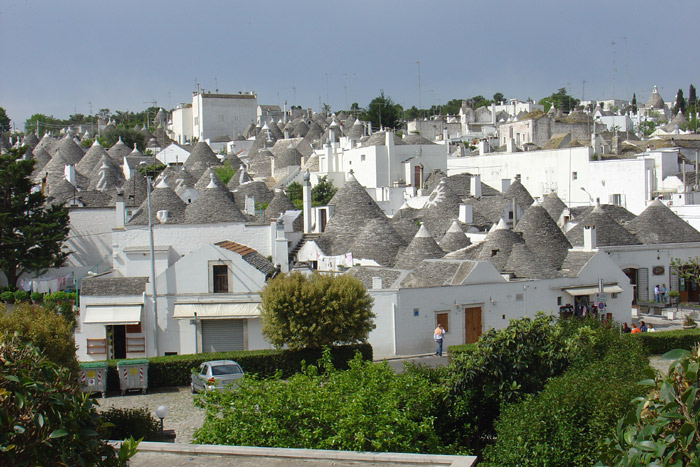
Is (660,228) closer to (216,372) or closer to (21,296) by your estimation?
(216,372)

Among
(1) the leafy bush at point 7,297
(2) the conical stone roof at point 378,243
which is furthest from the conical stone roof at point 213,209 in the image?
(1) the leafy bush at point 7,297

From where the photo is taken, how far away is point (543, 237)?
1287 inches

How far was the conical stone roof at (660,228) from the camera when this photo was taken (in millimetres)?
36281

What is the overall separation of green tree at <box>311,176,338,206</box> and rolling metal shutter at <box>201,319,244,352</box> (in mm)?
27875

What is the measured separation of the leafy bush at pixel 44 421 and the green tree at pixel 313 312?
15.1m

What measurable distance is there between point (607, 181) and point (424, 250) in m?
26.1

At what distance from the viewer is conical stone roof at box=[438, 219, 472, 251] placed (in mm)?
34156

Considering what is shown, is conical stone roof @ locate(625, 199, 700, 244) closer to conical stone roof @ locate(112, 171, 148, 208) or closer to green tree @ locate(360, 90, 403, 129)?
conical stone roof @ locate(112, 171, 148, 208)

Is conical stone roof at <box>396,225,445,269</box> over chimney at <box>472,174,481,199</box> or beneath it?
beneath

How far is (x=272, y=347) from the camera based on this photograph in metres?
25.1

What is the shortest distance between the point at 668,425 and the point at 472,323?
20682 millimetres

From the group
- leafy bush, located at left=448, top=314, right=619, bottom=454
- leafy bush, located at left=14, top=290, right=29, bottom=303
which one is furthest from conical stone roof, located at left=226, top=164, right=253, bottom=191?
leafy bush, located at left=448, top=314, right=619, bottom=454

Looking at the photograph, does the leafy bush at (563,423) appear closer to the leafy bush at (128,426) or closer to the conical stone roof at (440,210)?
the leafy bush at (128,426)

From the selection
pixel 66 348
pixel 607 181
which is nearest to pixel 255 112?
pixel 607 181
